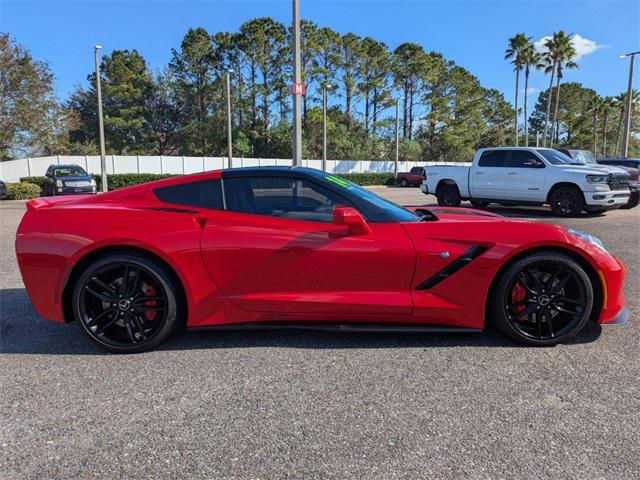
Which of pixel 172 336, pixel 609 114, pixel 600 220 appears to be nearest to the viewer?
pixel 172 336

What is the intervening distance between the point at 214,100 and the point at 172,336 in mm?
45936

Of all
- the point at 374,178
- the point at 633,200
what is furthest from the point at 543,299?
the point at 374,178

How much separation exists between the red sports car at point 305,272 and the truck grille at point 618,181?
952 centimetres

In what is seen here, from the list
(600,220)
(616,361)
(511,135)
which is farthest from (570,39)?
(616,361)

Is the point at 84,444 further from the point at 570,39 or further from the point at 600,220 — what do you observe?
the point at 570,39

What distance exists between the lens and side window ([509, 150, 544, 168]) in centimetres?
1197

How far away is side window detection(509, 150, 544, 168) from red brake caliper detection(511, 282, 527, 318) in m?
9.89

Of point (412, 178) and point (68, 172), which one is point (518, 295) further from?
point (412, 178)

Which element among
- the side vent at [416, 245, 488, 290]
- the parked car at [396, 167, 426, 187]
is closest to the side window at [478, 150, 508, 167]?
the side vent at [416, 245, 488, 290]

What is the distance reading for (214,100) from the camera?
46.0 meters

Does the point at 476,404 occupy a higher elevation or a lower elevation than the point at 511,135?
lower

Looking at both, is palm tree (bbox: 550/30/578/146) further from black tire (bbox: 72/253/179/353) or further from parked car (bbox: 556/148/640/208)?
black tire (bbox: 72/253/179/353)

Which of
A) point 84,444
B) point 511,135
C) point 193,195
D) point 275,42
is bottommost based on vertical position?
point 84,444

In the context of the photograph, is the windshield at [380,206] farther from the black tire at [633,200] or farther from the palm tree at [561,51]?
the palm tree at [561,51]
